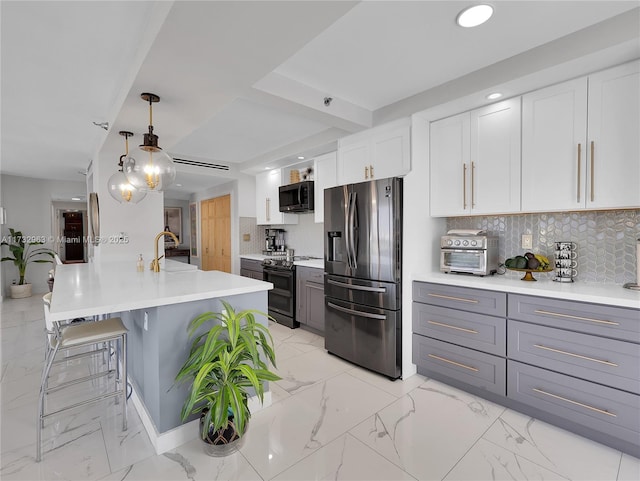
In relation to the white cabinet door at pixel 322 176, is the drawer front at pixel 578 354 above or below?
below

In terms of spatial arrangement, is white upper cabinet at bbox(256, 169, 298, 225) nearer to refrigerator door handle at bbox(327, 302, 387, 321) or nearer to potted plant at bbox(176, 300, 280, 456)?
refrigerator door handle at bbox(327, 302, 387, 321)

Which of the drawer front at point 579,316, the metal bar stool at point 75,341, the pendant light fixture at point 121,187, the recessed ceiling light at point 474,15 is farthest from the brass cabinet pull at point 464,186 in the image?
the pendant light fixture at point 121,187

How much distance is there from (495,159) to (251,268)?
145 inches

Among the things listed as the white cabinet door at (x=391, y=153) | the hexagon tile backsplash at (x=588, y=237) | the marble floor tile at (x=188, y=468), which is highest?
the white cabinet door at (x=391, y=153)

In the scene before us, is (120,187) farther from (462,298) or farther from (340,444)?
(462,298)

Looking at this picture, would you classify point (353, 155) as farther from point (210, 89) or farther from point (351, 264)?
point (210, 89)

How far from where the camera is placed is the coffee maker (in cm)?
529

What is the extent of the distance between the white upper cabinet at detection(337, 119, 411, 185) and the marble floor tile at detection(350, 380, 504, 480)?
6.16ft

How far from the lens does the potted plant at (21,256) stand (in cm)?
584

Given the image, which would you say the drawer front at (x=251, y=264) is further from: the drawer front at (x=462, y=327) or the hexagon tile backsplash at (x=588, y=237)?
the hexagon tile backsplash at (x=588, y=237)

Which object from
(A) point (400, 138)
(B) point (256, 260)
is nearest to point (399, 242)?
(A) point (400, 138)

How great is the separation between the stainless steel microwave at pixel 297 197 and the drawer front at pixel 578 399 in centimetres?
284

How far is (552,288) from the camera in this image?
6.72 feet

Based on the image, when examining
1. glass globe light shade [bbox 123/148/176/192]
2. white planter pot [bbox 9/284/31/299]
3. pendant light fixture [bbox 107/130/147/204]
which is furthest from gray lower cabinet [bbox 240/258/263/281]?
Answer: white planter pot [bbox 9/284/31/299]
